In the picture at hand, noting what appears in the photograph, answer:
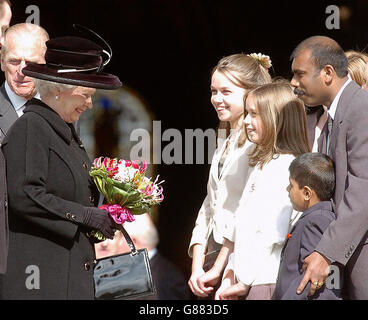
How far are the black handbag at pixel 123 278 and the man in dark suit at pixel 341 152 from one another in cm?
74

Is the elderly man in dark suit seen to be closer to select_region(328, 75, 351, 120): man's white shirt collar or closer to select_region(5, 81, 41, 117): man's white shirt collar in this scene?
select_region(5, 81, 41, 117): man's white shirt collar

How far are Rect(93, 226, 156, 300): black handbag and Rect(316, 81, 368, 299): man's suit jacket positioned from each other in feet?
2.72

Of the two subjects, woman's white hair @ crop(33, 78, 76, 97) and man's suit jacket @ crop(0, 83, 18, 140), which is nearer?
woman's white hair @ crop(33, 78, 76, 97)

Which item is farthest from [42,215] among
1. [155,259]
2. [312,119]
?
[155,259]

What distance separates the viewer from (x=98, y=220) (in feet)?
14.1

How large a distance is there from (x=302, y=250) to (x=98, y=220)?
3.12 ft

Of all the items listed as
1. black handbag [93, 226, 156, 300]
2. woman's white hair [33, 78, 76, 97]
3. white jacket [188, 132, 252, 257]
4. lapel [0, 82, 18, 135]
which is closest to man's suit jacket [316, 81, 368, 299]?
white jacket [188, 132, 252, 257]

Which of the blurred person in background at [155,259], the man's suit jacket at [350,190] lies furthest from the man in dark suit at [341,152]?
the blurred person in background at [155,259]

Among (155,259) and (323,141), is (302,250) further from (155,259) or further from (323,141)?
(155,259)

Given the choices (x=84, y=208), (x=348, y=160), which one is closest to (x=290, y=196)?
(x=348, y=160)

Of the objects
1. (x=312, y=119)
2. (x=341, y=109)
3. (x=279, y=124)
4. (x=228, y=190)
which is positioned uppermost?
(x=341, y=109)

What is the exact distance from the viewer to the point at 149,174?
6.89 m

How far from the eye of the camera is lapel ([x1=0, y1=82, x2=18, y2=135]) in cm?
511

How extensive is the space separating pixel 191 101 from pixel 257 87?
1901 millimetres
